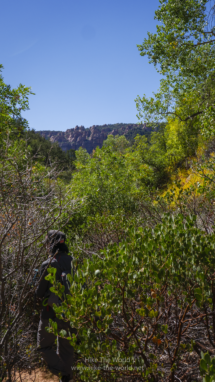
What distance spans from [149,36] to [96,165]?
508 cm

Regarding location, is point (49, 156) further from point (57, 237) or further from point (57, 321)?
point (57, 321)

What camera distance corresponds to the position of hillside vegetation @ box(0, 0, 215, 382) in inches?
69.4

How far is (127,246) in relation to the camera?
6.99ft

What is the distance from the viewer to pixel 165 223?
253 cm

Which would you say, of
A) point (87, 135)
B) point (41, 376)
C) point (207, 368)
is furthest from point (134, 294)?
point (87, 135)

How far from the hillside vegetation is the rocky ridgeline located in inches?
5638

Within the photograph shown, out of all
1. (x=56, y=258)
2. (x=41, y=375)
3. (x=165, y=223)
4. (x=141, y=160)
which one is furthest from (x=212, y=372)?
(x=141, y=160)

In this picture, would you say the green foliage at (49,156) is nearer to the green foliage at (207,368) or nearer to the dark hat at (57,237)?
the dark hat at (57,237)

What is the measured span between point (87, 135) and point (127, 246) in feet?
573

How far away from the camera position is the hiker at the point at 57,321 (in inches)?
133

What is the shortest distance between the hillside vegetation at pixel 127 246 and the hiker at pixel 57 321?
0.19 meters

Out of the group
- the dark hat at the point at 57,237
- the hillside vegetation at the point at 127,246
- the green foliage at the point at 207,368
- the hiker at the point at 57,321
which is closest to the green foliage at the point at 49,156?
the hillside vegetation at the point at 127,246

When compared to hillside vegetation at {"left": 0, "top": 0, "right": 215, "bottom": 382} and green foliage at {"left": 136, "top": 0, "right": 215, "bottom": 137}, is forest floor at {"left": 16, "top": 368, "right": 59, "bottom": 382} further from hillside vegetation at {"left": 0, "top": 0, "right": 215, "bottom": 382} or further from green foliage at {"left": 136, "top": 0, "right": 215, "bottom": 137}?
green foliage at {"left": 136, "top": 0, "right": 215, "bottom": 137}

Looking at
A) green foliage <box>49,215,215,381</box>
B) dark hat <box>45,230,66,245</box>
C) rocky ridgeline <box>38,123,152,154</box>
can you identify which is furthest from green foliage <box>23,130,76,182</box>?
rocky ridgeline <box>38,123,152,154</box>
